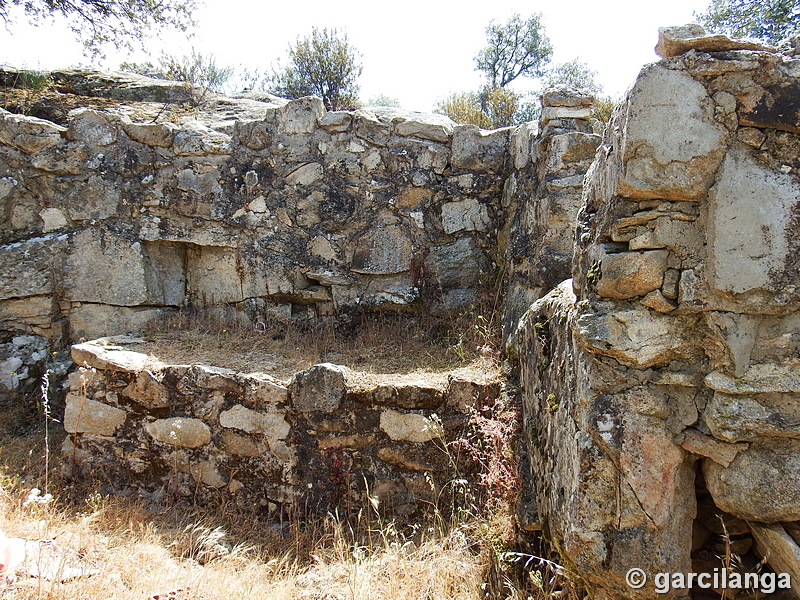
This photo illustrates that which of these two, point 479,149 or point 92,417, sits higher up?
point 479,149

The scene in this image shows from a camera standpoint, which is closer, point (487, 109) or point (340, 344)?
point (340, 344)

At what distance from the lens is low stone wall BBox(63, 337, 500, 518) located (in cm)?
342

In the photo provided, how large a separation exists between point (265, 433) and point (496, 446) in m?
1.44

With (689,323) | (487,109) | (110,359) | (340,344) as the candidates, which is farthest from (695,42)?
(487,109)

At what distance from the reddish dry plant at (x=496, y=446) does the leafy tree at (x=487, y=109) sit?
6.05 metres

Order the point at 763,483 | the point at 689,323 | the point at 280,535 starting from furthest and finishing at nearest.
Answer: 1. the point at 280,535
2. the point at 689,323
3. the point at 763,483

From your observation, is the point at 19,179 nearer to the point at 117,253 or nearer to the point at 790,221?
the point at 117,253

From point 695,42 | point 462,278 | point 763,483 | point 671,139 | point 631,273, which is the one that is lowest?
point 763,483

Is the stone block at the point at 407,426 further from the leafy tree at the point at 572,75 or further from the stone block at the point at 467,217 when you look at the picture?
the leafy tree at the point at 572,75

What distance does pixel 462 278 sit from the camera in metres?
4.93

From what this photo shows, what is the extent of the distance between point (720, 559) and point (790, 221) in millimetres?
1233

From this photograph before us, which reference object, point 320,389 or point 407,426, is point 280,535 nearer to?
point 320,389

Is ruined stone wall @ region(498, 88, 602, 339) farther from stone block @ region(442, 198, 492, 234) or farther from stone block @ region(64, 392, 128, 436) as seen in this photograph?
stone block @ region(64, 392, 128, 436)

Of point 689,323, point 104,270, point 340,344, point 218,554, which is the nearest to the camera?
point 689,323
